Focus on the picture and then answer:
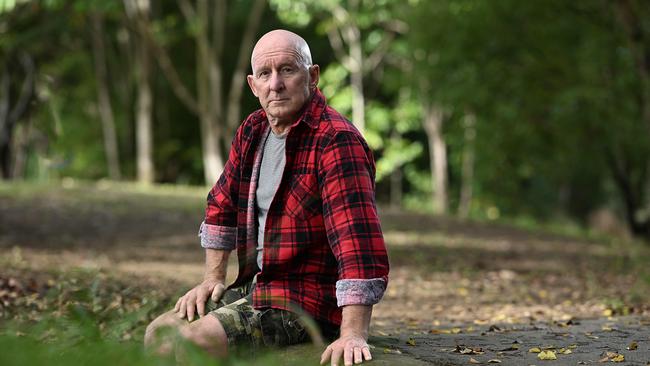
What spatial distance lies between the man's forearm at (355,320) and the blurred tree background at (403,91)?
22.9ft

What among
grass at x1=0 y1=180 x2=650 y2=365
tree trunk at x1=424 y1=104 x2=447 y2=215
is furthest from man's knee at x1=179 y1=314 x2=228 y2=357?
tree trunk at x1=424 y1=104 x2=447 y2=215

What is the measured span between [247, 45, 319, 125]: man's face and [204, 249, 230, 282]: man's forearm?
2.44 ft

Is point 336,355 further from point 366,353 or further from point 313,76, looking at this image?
point 313,76

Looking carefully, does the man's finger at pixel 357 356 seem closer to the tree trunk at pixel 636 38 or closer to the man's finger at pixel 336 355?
the man's finger at pixel 336 355

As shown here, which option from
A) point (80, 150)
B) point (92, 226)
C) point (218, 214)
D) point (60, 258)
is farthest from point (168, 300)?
point (80, 150)

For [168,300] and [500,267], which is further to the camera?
[500,267]

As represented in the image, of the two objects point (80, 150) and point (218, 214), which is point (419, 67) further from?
point (80, 150)

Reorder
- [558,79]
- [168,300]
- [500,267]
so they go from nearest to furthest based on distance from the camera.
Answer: [168,300]
[500,267]
[558,79]

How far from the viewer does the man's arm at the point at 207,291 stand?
13.9 ft

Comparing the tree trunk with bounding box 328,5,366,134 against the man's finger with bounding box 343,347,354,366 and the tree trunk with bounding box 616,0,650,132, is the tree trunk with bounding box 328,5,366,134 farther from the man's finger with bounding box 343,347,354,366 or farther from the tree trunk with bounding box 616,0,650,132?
the man's finger with bounding box 343,347,354,366

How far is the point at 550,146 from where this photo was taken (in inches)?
734

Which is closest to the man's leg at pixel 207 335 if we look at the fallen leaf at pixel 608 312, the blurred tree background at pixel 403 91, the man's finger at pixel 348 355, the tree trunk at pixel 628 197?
the man's finger at pixel 348 355

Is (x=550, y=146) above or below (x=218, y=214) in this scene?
above

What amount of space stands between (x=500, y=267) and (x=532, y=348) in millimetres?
7024
